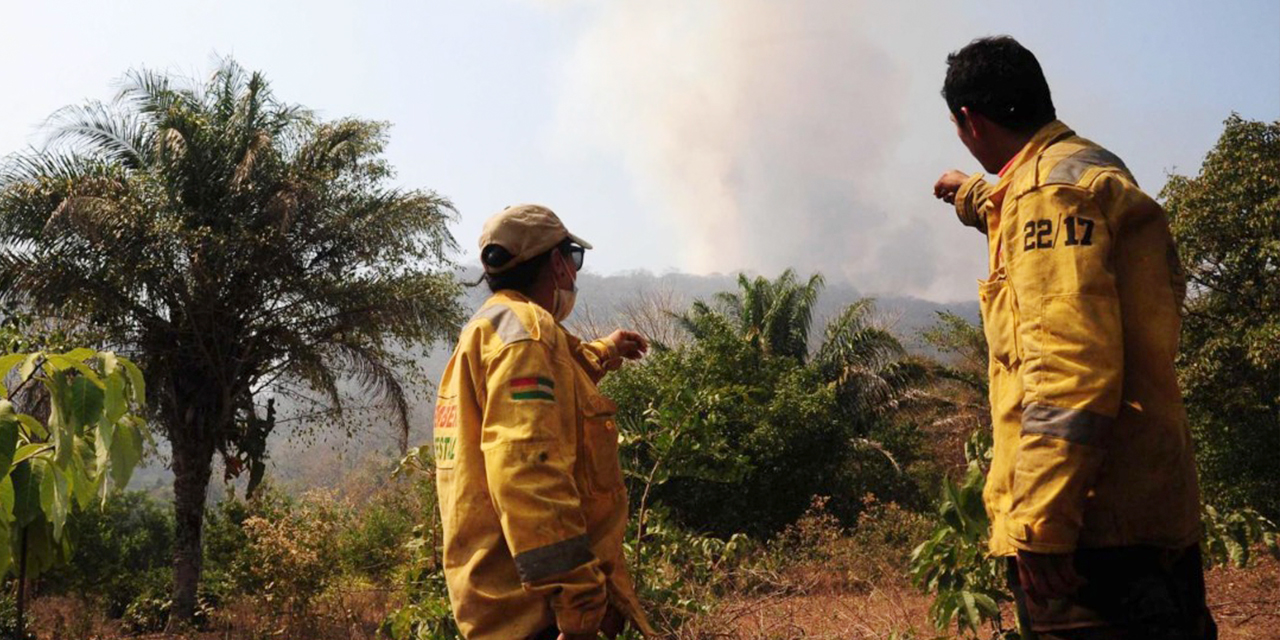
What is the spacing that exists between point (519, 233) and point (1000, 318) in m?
1.07

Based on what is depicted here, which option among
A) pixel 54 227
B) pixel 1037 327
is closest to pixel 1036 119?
pixel 1037 327

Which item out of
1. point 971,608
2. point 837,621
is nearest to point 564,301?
point 971,608

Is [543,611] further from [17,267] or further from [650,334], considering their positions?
[650,334]

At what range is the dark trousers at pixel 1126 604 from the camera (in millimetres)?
1697

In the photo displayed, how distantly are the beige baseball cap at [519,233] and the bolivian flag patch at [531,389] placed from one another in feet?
1.33

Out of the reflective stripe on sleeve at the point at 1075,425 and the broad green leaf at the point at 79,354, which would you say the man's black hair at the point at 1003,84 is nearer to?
the reflective stripe on sleeve at the point at 1075,425

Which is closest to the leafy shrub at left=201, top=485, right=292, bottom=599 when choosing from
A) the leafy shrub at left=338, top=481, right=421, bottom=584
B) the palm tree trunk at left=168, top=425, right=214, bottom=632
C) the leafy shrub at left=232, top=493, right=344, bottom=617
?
the palm tree trunk at left=168, top=425, right=214, bottom=632

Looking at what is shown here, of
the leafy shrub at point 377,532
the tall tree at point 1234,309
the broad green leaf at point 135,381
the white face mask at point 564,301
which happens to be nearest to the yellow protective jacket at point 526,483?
the white face mask at point 564,301

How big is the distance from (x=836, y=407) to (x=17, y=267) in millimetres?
13708

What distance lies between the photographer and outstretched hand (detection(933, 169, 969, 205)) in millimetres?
2240

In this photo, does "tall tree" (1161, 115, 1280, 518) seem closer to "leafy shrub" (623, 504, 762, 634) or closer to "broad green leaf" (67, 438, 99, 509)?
"leafy shrub" (623, 504, 762, 634)

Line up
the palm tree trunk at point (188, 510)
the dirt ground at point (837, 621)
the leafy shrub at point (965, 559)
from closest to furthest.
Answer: the leafy shrub at point (965, 559) → the dirt ground at point (837, 621) → the palm tree trunk at point (188, 510)

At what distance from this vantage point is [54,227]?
45.3ft

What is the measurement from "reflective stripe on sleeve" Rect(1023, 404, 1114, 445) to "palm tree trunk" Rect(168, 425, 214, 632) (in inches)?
610
